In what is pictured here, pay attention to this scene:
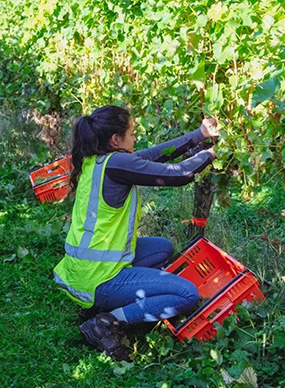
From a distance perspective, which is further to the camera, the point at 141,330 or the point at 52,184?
the point at 52,184

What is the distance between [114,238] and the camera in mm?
3504

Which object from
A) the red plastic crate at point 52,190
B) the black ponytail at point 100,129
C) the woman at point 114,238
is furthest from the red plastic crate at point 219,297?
the red plastic crate at point 52,190

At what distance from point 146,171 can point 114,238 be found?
0.38 meters

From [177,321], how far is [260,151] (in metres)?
1.11

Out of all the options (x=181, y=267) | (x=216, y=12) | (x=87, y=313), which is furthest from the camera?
(x=181, y=267)

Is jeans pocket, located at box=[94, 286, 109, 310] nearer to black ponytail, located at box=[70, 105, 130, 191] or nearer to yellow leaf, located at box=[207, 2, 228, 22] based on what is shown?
black ponytail, located at box=[70, 105, 130, 191]

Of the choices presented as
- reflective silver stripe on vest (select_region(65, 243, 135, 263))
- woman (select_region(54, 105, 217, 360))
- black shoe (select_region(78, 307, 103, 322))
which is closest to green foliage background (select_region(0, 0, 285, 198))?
woman (select_region(54, 105, 217, 360))

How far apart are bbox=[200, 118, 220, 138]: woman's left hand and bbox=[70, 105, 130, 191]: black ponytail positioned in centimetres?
42

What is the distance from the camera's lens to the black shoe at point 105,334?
3.43m

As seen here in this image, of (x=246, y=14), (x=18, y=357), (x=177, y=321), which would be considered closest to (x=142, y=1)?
(x=246, y=14)

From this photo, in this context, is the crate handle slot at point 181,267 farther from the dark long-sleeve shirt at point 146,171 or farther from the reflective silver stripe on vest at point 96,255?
the dark long-sleeve shirt at point 146,171

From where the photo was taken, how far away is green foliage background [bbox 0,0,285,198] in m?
2.91

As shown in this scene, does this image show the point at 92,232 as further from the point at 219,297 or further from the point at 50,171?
the point at 50,171

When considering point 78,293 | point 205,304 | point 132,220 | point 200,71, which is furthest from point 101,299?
point 200,71
